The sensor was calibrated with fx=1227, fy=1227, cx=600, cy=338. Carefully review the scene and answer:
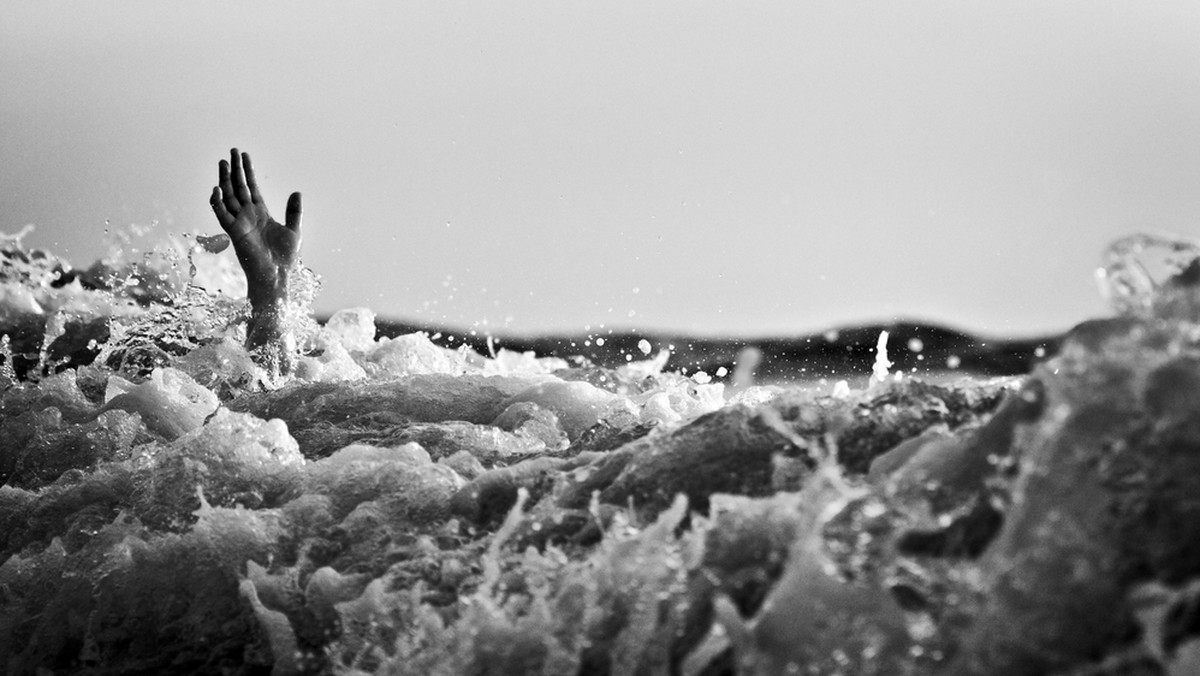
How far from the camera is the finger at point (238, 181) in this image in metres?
4.78

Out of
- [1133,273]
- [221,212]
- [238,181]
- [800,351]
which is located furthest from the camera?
[800,351]

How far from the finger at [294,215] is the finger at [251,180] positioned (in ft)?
0.41

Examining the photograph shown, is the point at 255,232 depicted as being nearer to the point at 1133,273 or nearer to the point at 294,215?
the point at 294,215

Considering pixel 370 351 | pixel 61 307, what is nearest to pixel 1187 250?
pixel 370 351

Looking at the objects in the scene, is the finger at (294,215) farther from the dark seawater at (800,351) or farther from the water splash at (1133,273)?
the water splash at (1133,273)

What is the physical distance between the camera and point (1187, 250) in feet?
4.92

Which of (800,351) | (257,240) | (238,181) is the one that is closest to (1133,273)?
(257,240)

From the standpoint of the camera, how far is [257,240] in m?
4.68

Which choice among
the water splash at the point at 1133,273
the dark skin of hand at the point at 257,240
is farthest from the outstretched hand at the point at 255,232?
the water splash at the point at 1133,273

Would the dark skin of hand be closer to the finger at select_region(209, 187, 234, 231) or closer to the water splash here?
the finger at select_region(209, 187, 234, 231)

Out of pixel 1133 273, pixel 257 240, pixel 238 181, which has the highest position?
pixel 238 181

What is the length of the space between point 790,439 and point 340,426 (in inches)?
56.2

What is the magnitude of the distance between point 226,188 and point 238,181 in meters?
0.07

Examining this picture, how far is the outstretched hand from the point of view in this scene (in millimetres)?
4621
